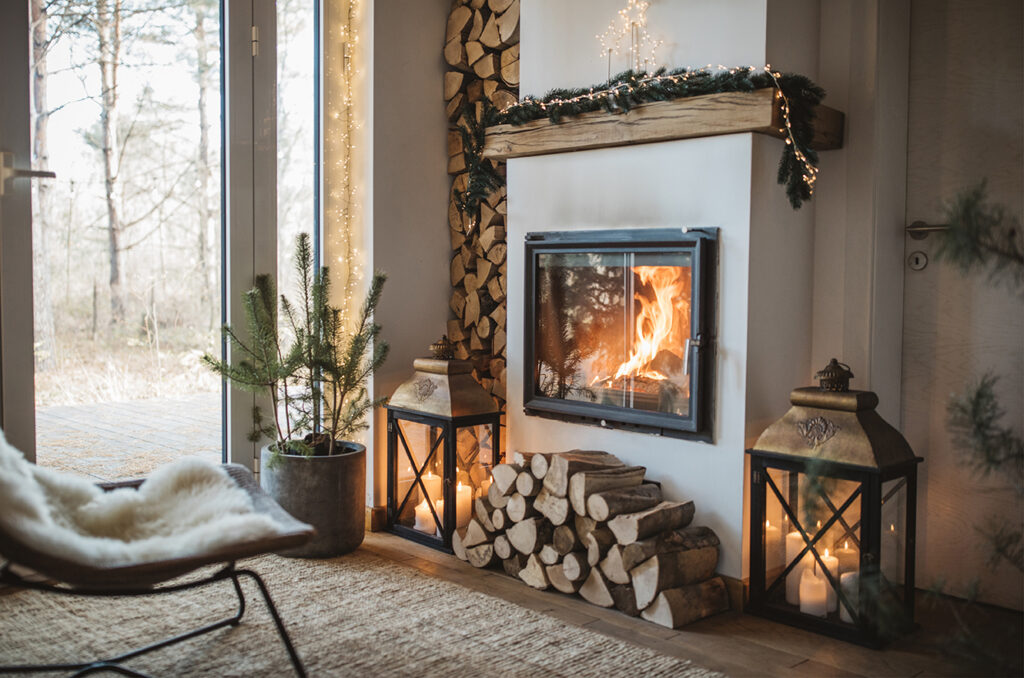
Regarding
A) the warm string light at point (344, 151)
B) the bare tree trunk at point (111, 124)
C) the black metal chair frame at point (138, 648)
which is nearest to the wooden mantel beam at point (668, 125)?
the warm string light at point (344, 151)

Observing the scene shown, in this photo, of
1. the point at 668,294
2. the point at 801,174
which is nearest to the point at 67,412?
the point at 668,294

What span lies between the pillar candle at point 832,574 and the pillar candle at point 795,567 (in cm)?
6

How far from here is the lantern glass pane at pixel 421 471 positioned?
3367mm

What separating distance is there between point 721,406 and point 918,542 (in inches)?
32.8

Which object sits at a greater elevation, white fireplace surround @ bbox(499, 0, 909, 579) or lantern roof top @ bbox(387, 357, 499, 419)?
white fireplace surround @ bbox(499, 0, 909, 579)

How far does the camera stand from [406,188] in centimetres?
371

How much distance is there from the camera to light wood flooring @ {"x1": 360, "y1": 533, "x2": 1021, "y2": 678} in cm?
232

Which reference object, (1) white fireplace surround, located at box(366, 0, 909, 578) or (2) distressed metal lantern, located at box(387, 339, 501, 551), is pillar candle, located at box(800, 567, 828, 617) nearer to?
(1) white fireplace surround, located at box(366, 0, 909, 578)

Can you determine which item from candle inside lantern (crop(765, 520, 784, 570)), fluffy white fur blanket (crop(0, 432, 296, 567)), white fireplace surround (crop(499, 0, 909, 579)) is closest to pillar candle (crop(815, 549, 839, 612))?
candle inside lantern (crop(765, 520, 784, 570))

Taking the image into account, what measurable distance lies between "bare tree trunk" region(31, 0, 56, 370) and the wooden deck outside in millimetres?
227

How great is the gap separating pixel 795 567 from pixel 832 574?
0.13 metres

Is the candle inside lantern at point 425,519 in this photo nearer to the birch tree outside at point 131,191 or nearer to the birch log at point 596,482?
the birch log at point 596,482

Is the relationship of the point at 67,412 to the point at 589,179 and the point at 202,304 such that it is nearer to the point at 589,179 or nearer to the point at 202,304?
the point at 202,304

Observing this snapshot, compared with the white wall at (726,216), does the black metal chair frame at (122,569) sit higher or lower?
lower
